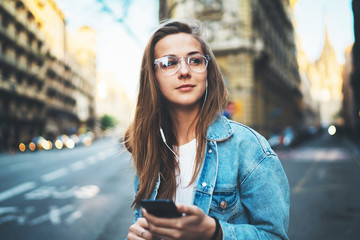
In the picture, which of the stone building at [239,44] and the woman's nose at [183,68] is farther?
the stone building at [239,44]

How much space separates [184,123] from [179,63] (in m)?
0.31

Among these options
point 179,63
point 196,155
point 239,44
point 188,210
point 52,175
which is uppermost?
point 239,44

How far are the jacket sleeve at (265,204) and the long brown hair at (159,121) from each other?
259 mm

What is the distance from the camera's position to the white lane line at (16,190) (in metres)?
7.90

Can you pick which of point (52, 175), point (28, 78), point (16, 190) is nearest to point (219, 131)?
point (16, 190)

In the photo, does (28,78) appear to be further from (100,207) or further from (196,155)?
(196,155)

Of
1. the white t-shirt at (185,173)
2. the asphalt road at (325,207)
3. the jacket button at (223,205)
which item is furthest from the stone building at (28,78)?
the jacket button at (223,205)

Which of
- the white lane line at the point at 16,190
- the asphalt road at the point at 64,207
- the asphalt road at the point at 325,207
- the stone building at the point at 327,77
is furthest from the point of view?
Result: the stone building at the point at 327,77

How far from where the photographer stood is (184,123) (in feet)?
4.96

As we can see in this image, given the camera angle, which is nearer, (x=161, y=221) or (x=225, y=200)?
(x=161, y=221)

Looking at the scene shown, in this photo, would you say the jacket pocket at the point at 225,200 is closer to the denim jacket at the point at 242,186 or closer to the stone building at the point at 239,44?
the denim jacket at the point at 242,186

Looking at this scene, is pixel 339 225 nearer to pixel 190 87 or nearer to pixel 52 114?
pixel 190 87

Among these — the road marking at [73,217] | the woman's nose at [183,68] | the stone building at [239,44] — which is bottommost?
the road marking at [73,217]

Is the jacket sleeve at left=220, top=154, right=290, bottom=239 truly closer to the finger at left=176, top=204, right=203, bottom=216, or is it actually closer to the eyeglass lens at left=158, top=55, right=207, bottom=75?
the finger at left=176, top=204, right=203, bottom=216
